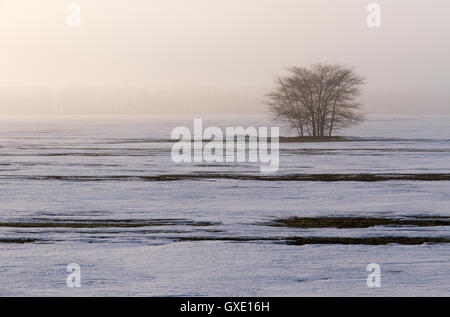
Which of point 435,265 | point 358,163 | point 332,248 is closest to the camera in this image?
point 435,265

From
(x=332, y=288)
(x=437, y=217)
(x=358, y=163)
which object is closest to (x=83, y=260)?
(x=332, y=288)

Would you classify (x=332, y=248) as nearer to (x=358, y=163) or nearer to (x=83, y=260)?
(x=83, y=260)

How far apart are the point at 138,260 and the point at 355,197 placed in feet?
35.5

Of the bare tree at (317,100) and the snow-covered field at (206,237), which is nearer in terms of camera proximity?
the snow-covered field at (206,237)

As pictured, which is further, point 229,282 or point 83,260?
point 83,260

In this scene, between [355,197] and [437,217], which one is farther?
[355,197]

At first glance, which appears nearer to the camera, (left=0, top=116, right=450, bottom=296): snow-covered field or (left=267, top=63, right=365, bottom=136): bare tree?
(left=0, top=116, right=450, bottom=296): snow-covered field

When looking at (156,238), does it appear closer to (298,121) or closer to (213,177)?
(213,177)

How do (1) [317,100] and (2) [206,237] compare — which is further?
(1) [317,100]

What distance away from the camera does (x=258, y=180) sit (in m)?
26.1

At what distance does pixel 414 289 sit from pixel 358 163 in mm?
25183
